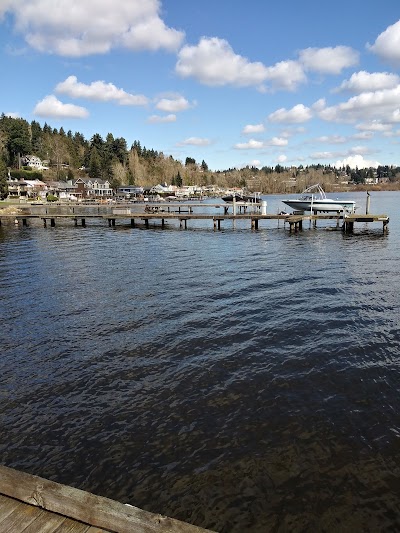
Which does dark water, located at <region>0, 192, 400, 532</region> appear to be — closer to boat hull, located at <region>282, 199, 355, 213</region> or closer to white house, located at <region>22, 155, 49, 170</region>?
boat hull, located at <region>282, 199, 355, 213</region>

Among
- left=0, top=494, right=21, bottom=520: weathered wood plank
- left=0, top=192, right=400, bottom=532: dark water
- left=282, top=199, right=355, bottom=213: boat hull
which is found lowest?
left=0, top=192, right=400, bottom=532: dark water

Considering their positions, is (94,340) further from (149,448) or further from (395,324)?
(395,324)

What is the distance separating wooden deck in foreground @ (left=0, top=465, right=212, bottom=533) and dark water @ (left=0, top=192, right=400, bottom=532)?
2.81 metres

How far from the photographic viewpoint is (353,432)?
30.6 ft

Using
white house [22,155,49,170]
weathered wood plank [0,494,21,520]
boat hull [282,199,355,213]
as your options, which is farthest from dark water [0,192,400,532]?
white house [22,155,49,170]

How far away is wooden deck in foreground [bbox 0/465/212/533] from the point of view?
4.52m

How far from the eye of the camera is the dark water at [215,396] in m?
7.57

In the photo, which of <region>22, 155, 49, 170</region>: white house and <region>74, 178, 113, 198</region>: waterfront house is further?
<region>22, 155, 49, 170</region>: white house

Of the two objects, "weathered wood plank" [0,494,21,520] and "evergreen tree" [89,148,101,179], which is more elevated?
"evergreen tree" [89,148,101,179]

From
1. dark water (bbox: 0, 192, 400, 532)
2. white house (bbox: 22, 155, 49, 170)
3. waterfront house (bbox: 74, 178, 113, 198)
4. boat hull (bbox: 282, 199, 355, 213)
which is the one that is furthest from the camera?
white house (bbox: 22, 155, 49, 170)

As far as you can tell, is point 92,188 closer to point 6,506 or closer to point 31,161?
Answer: point 31,161

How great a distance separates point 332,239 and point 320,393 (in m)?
35.2

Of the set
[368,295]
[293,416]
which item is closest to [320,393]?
[293,416]

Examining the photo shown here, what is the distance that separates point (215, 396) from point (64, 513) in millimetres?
6445
